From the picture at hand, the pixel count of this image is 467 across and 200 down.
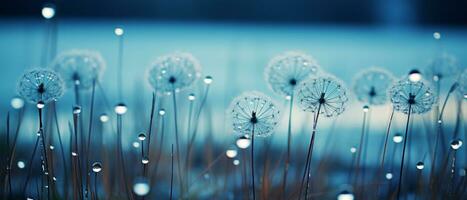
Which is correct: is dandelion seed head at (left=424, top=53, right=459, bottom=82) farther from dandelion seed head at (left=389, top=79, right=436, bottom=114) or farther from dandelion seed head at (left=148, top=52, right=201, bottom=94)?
dandelion seed head at (left=148, top=52, right=201, bottom=94)

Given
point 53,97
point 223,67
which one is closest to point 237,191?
point 53,97

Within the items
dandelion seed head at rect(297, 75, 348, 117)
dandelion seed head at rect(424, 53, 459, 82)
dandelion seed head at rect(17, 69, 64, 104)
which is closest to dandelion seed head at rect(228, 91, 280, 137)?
dandelion seed head at rect(297, 75, 348, 117)

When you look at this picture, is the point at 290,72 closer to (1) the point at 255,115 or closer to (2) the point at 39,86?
(1) the point at 255,115

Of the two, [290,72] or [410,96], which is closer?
[410,96]

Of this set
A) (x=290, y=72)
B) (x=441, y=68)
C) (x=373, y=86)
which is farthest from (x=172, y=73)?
(x=441, y=68)

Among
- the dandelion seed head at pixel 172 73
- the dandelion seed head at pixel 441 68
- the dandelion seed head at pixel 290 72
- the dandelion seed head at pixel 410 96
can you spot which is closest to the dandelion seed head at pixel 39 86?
the dandelion seed head at pixel 172 73
